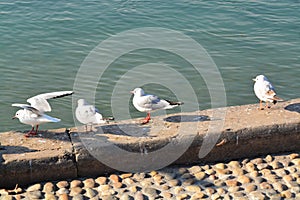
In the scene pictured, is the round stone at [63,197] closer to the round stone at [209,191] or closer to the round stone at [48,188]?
the round stone at [48,188]

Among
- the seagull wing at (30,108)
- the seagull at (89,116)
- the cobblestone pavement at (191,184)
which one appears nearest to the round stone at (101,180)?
the cobblestone pavement at (191,184)

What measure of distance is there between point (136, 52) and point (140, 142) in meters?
5.82

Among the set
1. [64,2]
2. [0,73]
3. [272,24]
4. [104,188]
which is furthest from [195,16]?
[104,188]

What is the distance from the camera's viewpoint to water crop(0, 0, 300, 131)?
10586 mm

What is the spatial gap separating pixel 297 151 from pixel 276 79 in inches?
172

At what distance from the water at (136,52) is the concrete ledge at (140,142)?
2.64 meters

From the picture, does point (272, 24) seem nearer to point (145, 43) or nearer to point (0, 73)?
point (145, 43)

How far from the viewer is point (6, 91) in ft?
34.0

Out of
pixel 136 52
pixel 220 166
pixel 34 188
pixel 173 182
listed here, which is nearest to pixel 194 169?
pixel 220 166

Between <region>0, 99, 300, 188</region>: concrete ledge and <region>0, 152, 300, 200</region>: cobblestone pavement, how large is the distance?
0.46 ft

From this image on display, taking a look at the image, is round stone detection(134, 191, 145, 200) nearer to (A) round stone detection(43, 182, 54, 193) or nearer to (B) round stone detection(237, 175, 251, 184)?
(A) round stone detection(43, 182, 54, 193)

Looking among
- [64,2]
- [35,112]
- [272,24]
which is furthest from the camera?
[64,2]

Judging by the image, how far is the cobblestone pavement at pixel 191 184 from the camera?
6020 mm

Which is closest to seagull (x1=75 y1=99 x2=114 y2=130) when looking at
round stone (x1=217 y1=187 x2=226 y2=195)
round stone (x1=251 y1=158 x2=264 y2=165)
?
round stone (x1=217 y1=187 x2=226 y2=195)
